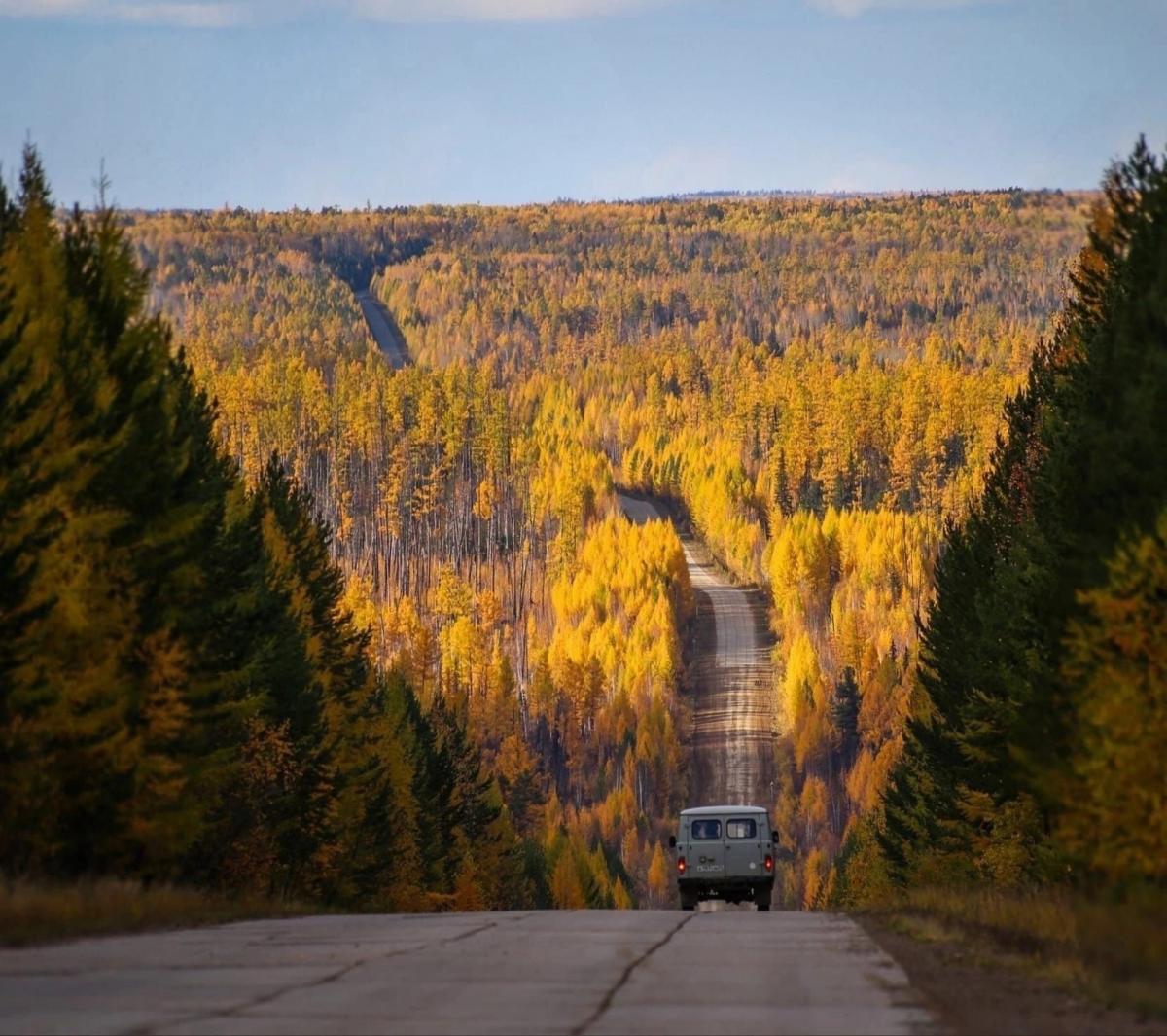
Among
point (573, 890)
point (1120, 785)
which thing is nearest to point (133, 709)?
point (1120, 785)

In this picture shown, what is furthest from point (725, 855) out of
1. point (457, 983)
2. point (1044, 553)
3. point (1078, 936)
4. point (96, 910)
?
point (457, 983)

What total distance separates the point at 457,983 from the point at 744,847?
33652 millimetres

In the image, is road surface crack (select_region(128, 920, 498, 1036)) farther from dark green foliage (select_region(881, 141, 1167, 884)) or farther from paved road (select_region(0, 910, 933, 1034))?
dark green foliage (select_region(881, 141, 1167, 884))

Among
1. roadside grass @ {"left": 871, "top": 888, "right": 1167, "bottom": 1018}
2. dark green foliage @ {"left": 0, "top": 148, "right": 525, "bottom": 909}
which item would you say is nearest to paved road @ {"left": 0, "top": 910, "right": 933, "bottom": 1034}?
roadside grass @ {"left": 871, "top": 888, "right": 1167, "bottom": 1018}

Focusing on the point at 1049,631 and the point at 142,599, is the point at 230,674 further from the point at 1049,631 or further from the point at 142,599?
the point at 1049,631

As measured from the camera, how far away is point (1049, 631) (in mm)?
35938

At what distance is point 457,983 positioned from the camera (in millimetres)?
18641

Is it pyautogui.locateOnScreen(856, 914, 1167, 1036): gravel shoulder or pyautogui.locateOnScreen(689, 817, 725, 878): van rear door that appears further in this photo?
pyautogui.locateOnScreen(689, 817, 725, 878): van rear door

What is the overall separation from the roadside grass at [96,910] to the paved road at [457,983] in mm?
913

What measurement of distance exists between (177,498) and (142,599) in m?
2.83

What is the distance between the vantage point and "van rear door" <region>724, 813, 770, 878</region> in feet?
169

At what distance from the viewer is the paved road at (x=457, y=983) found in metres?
15.2

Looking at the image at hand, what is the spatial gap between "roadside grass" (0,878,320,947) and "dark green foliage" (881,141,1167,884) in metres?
14.0

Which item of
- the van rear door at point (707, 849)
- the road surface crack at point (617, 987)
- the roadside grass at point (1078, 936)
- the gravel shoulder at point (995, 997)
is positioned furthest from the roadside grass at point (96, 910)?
the van rear door at point (707, 849)
